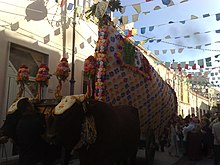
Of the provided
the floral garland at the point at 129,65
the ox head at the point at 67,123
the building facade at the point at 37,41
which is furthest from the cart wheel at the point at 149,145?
the ox head at the point at 67,123

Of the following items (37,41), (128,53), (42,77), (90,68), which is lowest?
(42,77)

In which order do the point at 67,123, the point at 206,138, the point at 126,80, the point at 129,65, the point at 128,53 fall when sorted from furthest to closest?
the point at 206,138
the point at 128,53
the point at 129,65
the point at 126,80
the point at 67,123

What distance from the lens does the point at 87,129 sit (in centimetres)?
468

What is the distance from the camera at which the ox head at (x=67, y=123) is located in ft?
14.4

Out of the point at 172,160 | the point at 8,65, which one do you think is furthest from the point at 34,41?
the point at 172,160

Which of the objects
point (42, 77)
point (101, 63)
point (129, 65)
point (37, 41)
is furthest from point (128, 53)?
point (37, 41)

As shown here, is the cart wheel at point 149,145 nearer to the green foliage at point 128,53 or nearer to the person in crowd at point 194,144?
the green foliage at point 128,53

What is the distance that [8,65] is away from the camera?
815cm

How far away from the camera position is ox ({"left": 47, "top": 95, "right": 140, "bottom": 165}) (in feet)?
14.6

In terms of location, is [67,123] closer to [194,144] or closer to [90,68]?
[90,68]

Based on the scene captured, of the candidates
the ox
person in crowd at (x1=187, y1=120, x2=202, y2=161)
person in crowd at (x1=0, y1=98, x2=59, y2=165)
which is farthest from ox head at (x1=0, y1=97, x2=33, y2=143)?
person in crowd at (x1=187, y1=120, x2=202, y2=161)

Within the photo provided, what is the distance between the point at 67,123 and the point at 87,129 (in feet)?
1.32

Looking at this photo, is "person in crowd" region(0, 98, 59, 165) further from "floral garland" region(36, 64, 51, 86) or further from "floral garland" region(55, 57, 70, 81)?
"floral garland" region(36, 64, 51, 86)

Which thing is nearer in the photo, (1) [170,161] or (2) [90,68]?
(2) [90,68]
